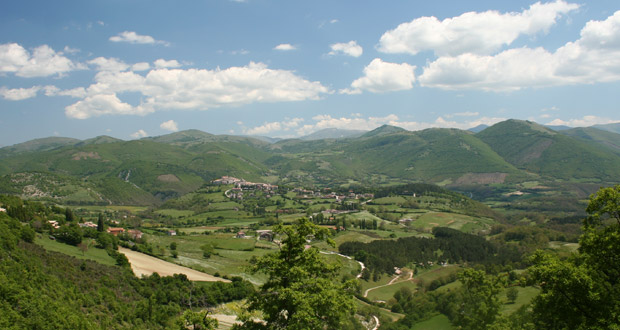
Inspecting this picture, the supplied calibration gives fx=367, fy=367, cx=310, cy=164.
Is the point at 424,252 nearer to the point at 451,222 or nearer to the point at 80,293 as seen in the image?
the point at 451,222

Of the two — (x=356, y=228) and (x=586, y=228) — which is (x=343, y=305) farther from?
(x=356, y=228)

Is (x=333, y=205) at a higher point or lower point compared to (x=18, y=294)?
lower

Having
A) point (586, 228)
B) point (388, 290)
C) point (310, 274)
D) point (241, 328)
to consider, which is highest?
point (586, 228)

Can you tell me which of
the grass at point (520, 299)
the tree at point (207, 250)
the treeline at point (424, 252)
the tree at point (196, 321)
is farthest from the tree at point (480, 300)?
the tree at point (207, 250)

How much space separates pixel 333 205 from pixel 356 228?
48839mm

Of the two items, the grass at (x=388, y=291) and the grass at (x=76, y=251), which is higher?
the grass at (x=76, y=251)

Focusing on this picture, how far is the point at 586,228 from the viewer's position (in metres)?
18.7

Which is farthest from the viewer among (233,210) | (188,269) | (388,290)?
(233,210)

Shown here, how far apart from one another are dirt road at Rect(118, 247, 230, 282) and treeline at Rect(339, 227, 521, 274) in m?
50.2

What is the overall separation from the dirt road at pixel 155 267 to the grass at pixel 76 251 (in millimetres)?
4142

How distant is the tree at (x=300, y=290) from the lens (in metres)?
15.8

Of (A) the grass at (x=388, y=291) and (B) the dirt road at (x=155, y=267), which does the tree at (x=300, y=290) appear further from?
(A) the grass at (x=388, y=291)

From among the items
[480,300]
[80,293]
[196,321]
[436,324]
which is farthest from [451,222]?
[196,321]

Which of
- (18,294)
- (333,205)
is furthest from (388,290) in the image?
(333,205)
